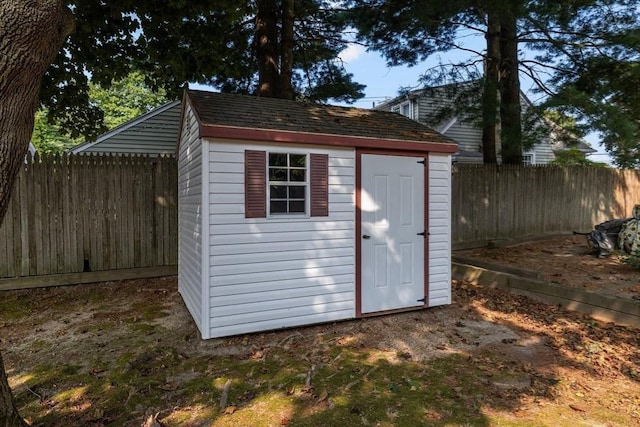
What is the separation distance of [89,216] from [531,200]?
399 inches

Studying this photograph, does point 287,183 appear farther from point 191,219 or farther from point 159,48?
point 159,48

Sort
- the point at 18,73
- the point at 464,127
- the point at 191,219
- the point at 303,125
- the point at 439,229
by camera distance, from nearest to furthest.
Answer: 1. the point at 18,73
2. the point at 303,125
3. the point at 191,219
4. the point at 439,229
5. the point at 464,127

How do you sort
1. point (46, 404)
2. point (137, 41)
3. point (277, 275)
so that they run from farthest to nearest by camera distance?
1. point (137, 41)
2. point (277, 275)
3. point (46, 404)

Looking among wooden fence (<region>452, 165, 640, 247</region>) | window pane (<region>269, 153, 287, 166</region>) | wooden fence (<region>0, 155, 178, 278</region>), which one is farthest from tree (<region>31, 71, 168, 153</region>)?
window pane (<region>269, 153, 287, 166</region>)

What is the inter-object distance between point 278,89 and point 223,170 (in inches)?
205

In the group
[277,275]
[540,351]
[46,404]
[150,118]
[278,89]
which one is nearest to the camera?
[46,404]

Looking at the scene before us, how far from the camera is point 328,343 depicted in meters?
4.32

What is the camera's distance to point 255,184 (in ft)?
14.5

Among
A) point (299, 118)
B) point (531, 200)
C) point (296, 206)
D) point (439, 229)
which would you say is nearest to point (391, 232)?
point (439, 229)

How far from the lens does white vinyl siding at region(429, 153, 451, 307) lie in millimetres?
5473

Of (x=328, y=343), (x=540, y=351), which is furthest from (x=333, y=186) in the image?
(x=540, y=351)

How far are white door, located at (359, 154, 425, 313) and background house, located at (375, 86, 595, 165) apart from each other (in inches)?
194

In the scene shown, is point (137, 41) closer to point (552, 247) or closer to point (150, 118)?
point (150, 118)

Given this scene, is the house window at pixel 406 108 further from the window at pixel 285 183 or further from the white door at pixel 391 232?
the window at pixel 285 183
